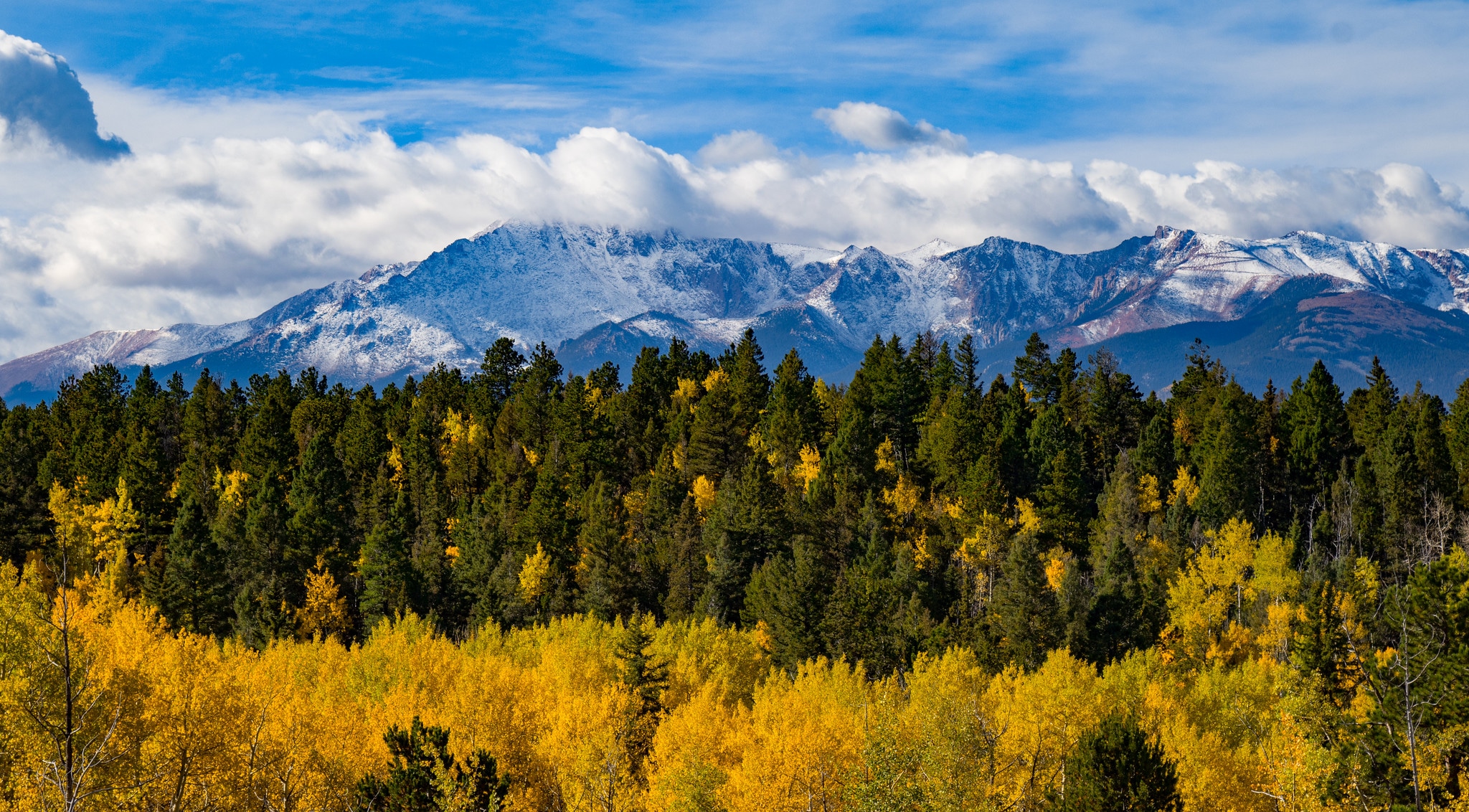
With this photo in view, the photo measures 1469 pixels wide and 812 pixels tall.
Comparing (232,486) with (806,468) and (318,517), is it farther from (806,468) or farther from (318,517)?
(806,468)

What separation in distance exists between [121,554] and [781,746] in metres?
→ 58.0

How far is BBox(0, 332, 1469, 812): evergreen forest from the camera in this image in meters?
37.1

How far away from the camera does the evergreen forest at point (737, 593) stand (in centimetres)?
3706

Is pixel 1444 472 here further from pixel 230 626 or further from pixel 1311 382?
pixel 230 626

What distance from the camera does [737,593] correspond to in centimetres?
8569

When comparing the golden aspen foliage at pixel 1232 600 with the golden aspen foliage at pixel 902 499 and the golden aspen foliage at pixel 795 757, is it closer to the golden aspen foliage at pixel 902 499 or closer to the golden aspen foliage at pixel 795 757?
the golden aspen foliage at pixel 902 499

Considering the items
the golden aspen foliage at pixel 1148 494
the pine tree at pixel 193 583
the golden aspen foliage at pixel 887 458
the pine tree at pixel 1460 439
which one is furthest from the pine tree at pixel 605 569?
the pine tree at pixel 1460 439

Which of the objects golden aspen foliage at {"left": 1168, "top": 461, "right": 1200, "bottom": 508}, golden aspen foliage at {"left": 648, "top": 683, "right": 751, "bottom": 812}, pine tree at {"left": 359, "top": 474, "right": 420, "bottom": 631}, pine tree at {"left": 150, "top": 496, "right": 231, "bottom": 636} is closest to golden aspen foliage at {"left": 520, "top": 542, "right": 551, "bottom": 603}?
pine tree at {"left": 359, "top": 474, "right": 420, "bottom": 631}

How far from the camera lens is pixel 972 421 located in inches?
3772

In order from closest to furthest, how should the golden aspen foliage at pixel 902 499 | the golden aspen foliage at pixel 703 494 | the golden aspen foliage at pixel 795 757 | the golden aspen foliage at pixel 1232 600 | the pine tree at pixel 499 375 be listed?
1. the golden aspen foliage at pixel 795 757
2. the golden aspen foliage at pixel 1232 600
3. the golden aspen foliage at pixel 902 499
4. the golden aspen foliage at pixel 703 494
5. the pine tree at pixel 499 375

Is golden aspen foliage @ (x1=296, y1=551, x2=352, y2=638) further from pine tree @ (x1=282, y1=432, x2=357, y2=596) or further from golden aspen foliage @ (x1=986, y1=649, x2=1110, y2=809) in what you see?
golden aspen foliage @ (x1=986, y1=649, x2=1110, y2=809)

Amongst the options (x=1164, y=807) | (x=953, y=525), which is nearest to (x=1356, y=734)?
(x=1164, y=807)

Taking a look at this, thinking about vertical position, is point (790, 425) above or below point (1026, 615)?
above

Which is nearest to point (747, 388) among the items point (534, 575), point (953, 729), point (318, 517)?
point (534, 575)
